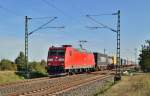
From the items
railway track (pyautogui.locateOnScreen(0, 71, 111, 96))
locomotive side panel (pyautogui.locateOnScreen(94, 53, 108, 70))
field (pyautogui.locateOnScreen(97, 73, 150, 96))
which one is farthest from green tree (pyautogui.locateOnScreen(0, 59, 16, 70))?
field (pyautogui.locateOnScreen(97, 73, 150, 96))

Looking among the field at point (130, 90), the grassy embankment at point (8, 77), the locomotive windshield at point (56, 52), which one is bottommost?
the field at point (130, 90)

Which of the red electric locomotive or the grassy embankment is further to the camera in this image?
the red electric locomotive

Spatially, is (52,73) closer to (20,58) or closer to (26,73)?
(26,73)

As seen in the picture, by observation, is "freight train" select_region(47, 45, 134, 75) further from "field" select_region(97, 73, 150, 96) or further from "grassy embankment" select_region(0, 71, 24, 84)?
"field" select_region(97, 73, 150, 96)

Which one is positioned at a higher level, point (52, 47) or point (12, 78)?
point (52, 47)

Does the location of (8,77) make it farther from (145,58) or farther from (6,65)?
(145,58)

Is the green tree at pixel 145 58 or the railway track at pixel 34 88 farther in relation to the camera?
the green tree at pixel 145 58

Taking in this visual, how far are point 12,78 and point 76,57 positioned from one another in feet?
49.4

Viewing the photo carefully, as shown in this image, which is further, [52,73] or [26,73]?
[52,73]

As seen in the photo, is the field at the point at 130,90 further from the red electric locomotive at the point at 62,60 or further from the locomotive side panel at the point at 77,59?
the locomotive side panel at the point at 77,59

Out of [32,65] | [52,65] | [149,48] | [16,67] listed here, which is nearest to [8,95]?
[52,65]

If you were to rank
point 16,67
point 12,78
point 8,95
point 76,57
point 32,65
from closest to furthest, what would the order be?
1. point 8,95
2. point 12,78
3. point 76,57
4. point 16,67
5. point 32,65

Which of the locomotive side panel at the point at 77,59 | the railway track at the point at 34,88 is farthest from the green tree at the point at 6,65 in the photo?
the railway track at the point at 34,88

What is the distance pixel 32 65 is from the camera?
69.6m
